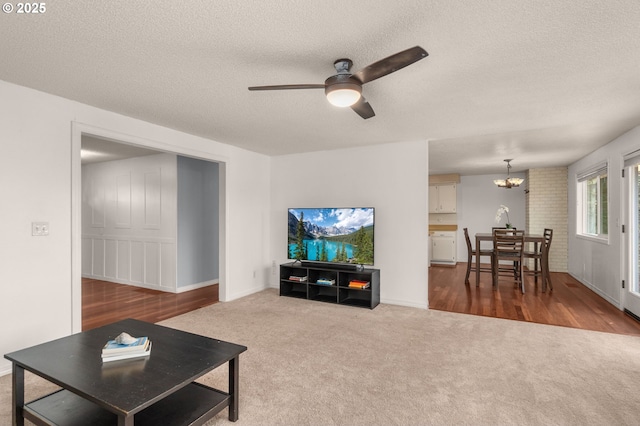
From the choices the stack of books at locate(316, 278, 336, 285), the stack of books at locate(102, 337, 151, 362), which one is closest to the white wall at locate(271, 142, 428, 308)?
the stack of books at locate(316, 278, 336, 285)

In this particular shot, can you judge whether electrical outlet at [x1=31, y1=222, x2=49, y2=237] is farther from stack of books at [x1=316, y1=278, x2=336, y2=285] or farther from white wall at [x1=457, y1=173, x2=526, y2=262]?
white wall at [x1=457, y1=173, x2=526, y2=262]

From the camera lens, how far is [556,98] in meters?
2.94

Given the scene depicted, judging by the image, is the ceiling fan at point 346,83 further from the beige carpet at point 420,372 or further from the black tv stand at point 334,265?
the black tv stand at point 334,265

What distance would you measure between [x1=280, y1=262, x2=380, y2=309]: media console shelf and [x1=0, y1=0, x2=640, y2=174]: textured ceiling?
1948mm

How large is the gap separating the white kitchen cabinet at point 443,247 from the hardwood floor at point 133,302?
5147 millimetres

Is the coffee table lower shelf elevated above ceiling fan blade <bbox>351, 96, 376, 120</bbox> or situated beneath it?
situated beneath

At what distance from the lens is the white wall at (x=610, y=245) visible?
420 centimetres

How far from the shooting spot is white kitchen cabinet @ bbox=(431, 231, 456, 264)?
A: 805 cm

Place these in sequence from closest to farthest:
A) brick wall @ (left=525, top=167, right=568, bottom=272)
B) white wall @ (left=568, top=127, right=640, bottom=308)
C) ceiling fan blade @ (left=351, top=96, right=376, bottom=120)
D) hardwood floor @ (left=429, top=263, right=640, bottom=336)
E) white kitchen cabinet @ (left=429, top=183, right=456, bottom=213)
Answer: ceiling fan blade @ (left=351, top=96, right=376, bottom=120) → hardwood floor @ (left=429, top=263, right=640, bottom=336) → white wall @ (left=568, top=127, right=640, bottom=308) → brick wall @ (left=525, top=167, right=568, bottom=272) → white kitchen cabinet @ (left=429, top=183, right=456, bottom=213)

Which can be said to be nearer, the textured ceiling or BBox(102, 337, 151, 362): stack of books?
the textured ceiling

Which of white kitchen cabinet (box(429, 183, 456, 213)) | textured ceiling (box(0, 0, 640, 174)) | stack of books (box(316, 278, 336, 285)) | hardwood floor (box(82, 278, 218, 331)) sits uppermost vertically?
textured ceiling (box(0, 0, 640, 174))

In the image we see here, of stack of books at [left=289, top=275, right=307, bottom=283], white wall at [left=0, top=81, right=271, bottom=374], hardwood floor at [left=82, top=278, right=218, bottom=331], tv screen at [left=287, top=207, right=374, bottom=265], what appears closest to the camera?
white wall at [left=0, top=81, right=271, bottom=374]

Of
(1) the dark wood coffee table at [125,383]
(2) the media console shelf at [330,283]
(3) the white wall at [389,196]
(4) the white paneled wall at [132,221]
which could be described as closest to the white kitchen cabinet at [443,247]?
(3) the white wall at [389,196]

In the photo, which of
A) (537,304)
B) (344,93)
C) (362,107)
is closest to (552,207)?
(537,304)
